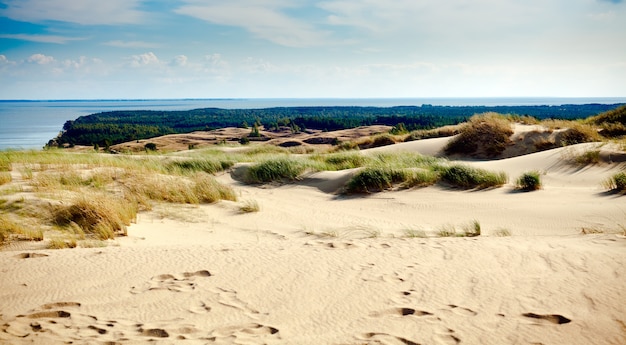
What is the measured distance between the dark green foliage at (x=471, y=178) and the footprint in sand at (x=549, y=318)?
23.9 ft

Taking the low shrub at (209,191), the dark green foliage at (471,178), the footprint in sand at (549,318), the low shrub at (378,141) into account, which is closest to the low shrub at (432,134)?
the low shrub at (378,141)

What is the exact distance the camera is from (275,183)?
12164 millimetres

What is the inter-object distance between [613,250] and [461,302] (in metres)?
2.42

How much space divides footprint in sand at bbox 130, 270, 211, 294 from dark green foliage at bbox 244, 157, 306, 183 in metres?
7.85

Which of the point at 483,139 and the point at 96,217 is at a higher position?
the point at 483,139

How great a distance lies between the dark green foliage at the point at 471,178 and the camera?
10.4 meters

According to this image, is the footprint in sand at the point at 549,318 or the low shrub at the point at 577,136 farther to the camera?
the low shrub at the point at 577,136

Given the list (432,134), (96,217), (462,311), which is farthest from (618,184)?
(432,134)

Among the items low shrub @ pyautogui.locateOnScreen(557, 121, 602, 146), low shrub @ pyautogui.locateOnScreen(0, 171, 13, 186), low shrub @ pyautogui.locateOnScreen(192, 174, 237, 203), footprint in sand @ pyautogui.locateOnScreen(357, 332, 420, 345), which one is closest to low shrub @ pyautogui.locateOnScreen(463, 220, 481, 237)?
footprint in sand @ pyautogui.locateOnScreen(357, 332, 420, 345)

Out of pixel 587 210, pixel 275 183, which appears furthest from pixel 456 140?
Answer: pixel 587 210

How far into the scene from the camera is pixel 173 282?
14.3ft

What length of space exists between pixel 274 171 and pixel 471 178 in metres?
5.46

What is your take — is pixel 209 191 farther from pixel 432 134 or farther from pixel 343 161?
pixel 432 134

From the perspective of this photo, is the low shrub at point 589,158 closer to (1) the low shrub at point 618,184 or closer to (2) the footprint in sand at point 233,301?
(1) the low shrub at point 618,184
